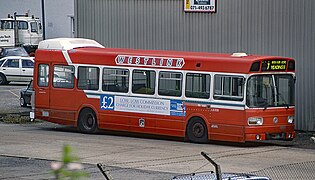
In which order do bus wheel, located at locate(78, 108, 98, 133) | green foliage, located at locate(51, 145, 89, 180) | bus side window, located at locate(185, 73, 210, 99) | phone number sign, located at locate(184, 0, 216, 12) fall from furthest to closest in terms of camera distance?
phone number sign, located at locate(184, 0, 216, 12) → bus wheel, located at locate(78, 108, 98, 133) → bus side window, located at locate(185, 73, 210, 99) → green foliage, located at locate(51, 145, 89, 180)

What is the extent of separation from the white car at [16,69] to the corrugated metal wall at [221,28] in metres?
15.7

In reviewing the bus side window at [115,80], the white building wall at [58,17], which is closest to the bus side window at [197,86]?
the bus side window at [115,80]

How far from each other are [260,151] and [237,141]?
116 centimetres

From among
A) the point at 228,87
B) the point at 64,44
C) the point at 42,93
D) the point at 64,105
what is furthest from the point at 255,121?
the point at 42,93

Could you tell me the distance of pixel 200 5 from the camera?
24.4 m

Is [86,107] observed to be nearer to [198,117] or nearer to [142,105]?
[142,105]

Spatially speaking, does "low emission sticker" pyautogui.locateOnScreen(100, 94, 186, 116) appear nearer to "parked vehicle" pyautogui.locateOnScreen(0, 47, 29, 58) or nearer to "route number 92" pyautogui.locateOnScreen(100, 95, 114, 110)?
"route number 92" pyautogui.locateOnScreen(100, 95, 114, 110)

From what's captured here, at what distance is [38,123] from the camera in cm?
2655

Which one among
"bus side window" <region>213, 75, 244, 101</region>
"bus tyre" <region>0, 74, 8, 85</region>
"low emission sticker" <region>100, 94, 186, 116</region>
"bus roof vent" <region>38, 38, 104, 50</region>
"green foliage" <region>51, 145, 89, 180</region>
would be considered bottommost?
"bus tyre" <region>0, 74, 8, 85</region>

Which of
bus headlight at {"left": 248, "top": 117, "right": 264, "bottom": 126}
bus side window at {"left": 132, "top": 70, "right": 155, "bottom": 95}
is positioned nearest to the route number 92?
bus side window at {"left": 132, "top": 70, "right": 155, "bottom": 95}

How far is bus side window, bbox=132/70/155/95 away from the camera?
67.8ft

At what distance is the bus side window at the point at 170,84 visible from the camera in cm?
2003

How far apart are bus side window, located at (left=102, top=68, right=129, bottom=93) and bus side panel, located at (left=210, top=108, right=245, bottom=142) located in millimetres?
3157

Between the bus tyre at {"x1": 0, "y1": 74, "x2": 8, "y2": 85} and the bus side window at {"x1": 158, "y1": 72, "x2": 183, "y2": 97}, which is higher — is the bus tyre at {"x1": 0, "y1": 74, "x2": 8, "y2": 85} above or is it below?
below
